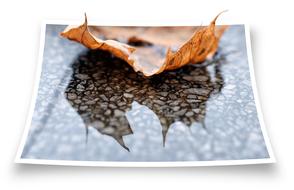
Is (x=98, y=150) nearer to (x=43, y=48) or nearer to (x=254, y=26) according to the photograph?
(x=43, y=48)

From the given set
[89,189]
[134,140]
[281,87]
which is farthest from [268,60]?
[89,189]

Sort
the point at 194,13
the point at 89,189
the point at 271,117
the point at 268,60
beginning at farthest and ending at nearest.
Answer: the point at 194,13 → the point at 268,60 → the point at 271,117 → the point at 89,189

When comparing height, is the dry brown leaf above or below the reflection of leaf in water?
above

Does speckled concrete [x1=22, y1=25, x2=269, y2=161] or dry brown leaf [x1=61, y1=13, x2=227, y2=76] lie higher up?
dry brown leaf [x1=61, y1=13, x2=227, y2=76]

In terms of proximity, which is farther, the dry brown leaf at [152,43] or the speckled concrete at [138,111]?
the dry brown leaf at [152,43]

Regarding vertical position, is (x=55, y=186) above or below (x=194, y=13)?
below

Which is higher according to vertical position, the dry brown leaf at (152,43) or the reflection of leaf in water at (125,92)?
the dry brown leaf at (152,43)

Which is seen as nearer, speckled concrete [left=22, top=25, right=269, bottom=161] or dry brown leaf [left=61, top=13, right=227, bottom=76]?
speckled concrete [left=22, top=25, right=269, bottom=161]
